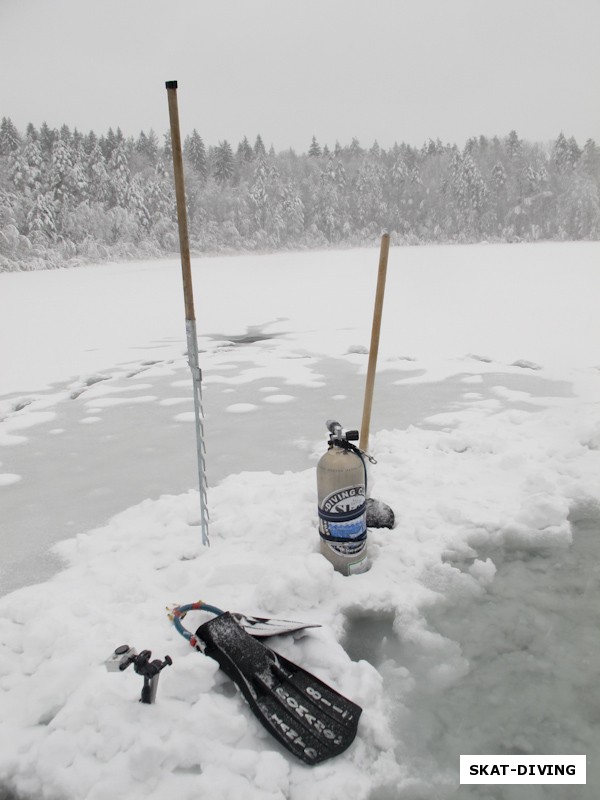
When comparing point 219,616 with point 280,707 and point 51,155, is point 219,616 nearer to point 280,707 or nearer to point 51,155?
point 280,707

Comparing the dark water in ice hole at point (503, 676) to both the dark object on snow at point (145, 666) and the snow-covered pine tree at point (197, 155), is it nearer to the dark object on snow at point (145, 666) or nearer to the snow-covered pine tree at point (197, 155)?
the dark object on snow at point (145, 666)

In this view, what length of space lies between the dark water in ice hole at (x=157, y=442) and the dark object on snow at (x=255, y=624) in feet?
3.41

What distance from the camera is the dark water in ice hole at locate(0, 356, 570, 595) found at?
345 cm

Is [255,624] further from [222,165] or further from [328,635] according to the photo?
[222,165]

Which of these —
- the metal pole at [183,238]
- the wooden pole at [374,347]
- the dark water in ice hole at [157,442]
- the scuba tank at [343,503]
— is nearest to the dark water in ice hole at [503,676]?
the scuba tank at [343,503]

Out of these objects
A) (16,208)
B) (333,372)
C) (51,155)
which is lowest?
(333,372)

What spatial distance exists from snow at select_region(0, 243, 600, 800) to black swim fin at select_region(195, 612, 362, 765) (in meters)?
0.06

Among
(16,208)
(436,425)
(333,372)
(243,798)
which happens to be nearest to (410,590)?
(243,798)

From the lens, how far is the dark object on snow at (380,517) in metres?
Answer: 3.06

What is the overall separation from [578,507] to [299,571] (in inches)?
74.5

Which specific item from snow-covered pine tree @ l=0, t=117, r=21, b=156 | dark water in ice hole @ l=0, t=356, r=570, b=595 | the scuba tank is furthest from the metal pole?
snow-covered pine tree @ l=0, t=117, r=21, b=156

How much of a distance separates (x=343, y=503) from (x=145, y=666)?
3.70ft

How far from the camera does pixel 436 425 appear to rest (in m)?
4.84

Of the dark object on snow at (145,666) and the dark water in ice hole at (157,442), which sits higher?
the dark object on snow at (145,666)
